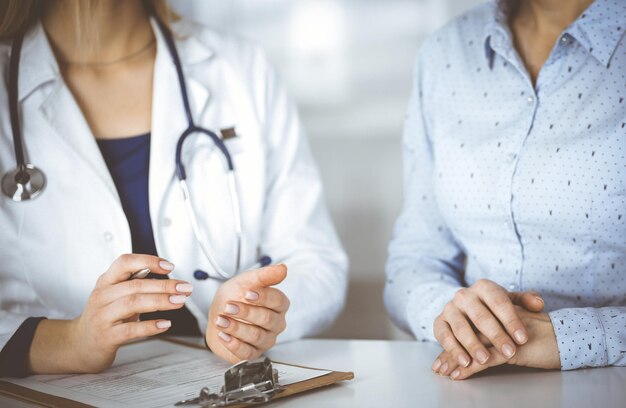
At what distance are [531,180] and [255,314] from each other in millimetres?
532

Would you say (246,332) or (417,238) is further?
(417,238)

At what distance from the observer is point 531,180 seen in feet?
4.04

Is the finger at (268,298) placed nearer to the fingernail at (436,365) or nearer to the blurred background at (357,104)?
the fingernail at (436,365)

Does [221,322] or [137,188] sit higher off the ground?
[137,188]

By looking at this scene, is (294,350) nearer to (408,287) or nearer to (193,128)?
(408,287)

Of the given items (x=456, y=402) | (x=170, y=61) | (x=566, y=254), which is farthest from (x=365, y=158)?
(x=456, y=402)

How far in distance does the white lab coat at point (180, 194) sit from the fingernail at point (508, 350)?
441 millimetres

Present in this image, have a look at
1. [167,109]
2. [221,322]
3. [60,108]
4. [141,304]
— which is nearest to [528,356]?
[221,322]

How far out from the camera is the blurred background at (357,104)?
2.91 m

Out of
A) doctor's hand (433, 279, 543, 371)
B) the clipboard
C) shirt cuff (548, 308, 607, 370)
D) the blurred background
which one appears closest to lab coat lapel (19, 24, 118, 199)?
the clipboard

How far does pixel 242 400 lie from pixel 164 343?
16.4 inches

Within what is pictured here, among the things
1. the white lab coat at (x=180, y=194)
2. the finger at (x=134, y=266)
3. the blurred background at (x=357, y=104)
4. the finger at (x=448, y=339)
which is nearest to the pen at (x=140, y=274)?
the finger at (x=134, y=266)

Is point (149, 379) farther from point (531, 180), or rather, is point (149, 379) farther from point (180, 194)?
point (531, 180)

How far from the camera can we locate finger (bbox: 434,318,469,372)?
1007mm
